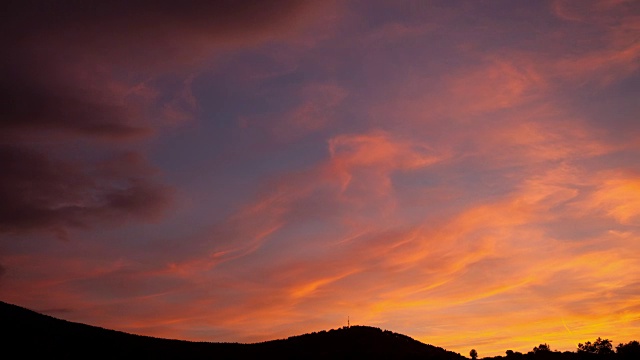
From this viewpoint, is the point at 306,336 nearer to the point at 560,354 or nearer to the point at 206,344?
the point at 206,344

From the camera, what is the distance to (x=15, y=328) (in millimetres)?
76000

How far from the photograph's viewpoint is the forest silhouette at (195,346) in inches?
2844

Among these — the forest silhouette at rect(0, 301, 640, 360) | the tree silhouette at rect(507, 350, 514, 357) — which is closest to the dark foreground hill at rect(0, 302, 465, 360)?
the forest silhouette at rect(0, 301, 640, 360)

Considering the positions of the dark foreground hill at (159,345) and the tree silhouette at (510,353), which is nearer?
the dark foreground hill at (159,345)

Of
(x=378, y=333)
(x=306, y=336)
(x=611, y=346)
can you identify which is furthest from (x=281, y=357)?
(x=611, y=346)

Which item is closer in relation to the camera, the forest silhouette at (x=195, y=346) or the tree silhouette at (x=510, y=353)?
the forest silhouette at (x=195, y=346)

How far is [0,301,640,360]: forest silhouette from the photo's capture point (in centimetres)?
7225

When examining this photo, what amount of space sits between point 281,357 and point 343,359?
942cm

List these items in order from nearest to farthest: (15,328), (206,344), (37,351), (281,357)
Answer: (37,351)
(15,328)
(281,357)
(206,344)

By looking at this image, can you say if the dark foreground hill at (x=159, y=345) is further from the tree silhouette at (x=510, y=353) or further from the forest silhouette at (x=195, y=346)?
the tree silhouette at (x=510, y=353)

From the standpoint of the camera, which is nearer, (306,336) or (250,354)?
(250,354)

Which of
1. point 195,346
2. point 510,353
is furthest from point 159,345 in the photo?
point 510,353

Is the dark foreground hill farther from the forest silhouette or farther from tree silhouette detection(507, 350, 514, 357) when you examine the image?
tree silhouette detection(507, 350, 514, 357)

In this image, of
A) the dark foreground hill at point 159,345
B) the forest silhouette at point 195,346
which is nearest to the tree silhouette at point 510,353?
the forest silhouette at point 195,346
